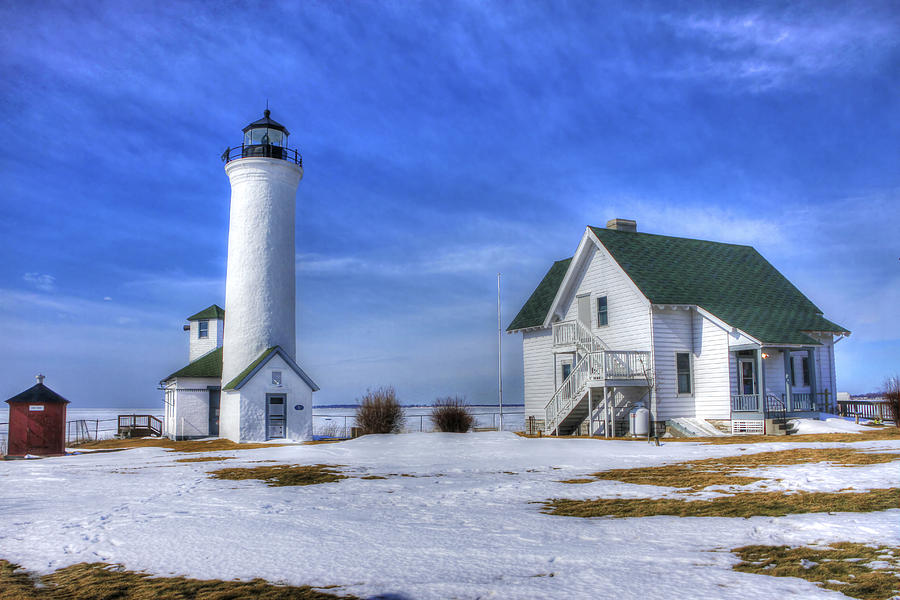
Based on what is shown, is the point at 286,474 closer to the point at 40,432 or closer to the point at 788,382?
the point at 40,432

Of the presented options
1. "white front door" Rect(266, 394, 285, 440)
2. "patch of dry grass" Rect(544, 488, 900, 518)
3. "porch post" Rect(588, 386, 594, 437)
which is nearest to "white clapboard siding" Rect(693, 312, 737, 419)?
"porch post" Rect(588, 386, 594, 437)

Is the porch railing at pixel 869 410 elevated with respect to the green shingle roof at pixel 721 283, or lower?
lower

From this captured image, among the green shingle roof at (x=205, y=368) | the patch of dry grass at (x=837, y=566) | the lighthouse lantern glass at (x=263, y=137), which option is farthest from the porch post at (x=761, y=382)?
the green shingle roof at (x=205, y=368)

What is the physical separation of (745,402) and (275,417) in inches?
696

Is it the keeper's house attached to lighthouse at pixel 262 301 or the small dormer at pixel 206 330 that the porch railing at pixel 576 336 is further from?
Answer: the small dormer at pixel 206 330

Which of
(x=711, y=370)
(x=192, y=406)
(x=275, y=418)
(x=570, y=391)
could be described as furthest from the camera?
(x=192, y=406)

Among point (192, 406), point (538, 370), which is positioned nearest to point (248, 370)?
point (192, 406)

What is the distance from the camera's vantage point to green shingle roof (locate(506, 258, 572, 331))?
34375 mm

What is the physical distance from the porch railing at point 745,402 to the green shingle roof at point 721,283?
216cm

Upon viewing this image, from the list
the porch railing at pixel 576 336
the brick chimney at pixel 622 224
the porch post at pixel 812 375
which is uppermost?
the brick chimney at pixel 622 224

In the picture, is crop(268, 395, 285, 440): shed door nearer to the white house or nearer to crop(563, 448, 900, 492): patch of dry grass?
the white house

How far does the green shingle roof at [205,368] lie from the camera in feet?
109

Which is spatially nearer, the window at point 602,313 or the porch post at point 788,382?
the porch post at point 788,382

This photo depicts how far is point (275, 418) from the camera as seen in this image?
92.1 ft
